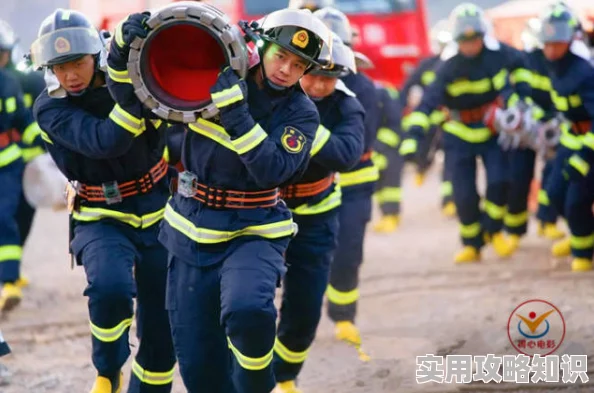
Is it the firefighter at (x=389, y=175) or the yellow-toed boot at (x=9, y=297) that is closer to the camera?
the yellow-toed boot at (x=9, y=297)

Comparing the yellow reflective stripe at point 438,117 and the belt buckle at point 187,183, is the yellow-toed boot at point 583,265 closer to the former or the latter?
the yellow reflective stripe at point 438,117

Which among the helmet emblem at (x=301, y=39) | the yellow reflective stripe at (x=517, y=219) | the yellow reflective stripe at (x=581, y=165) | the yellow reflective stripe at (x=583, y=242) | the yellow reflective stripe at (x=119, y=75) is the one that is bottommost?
the yellow reflective stripe at (x=517, y=219)

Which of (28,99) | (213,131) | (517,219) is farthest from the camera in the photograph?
(517,219)

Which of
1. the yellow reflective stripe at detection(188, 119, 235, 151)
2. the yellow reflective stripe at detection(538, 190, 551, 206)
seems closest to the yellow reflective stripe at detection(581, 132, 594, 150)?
the yellow reflective stripe at detection(538, 190, 551, 206)

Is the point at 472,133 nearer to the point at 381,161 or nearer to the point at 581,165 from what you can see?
the point at 581,165

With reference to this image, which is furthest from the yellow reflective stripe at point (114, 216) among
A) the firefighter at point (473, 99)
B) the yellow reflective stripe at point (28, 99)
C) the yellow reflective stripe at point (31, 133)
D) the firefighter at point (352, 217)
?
the firefighter at point (473, 99)

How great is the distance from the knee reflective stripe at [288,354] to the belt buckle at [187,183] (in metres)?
1.46

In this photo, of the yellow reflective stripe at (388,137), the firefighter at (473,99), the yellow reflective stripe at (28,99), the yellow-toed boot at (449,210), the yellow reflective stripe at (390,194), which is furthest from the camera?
the yellow-toed boot at (449,210)

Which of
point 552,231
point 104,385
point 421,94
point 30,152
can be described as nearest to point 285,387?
point 104,385

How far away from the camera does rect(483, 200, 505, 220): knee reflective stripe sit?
997cm

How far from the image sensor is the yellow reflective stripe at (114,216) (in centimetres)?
528

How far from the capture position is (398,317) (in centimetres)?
802

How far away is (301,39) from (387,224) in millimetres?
7732

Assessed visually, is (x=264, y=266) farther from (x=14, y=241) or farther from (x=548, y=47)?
(x=548, y=47)
